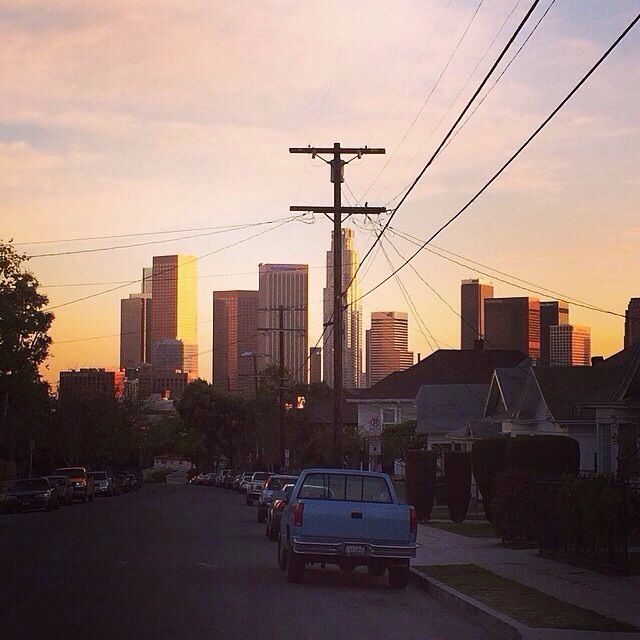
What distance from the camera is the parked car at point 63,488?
56616 millimetres

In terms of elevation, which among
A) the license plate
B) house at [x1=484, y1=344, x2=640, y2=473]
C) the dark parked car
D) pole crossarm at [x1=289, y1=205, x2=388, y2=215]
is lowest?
the dark parked car

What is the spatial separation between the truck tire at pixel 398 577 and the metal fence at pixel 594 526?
10.4ft

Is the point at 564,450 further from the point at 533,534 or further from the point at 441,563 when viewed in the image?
the point at 441,563

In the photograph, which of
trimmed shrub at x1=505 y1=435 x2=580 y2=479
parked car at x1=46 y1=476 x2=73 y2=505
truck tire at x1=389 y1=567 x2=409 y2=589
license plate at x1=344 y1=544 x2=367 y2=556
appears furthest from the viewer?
parked car at x1=46 y1=476 x2=73 y2=505

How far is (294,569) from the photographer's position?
18.3m

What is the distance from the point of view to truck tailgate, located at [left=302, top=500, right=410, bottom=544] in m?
18.2

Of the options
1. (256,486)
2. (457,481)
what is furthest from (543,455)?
(256,486)

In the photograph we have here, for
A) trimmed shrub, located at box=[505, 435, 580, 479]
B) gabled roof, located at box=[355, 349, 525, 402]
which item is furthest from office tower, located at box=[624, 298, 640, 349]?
trimmed shrub, located at box=[505, 435, 580, 479]

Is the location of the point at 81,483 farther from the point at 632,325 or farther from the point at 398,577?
the point at 398,577

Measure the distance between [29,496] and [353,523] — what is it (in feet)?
114

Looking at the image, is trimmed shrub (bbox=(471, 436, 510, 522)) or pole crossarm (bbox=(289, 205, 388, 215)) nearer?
trimmed shrub (bbox=(471, 436, 510, 522))

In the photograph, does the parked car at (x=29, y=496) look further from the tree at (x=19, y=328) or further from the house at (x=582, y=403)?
the house at (x=582, y=403)

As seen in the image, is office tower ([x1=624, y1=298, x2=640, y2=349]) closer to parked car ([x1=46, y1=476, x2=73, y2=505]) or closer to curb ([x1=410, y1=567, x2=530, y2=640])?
parked car ([x1=46, y1=476, x2=73, y2=505])

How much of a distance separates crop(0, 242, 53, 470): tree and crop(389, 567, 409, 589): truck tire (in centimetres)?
3728
